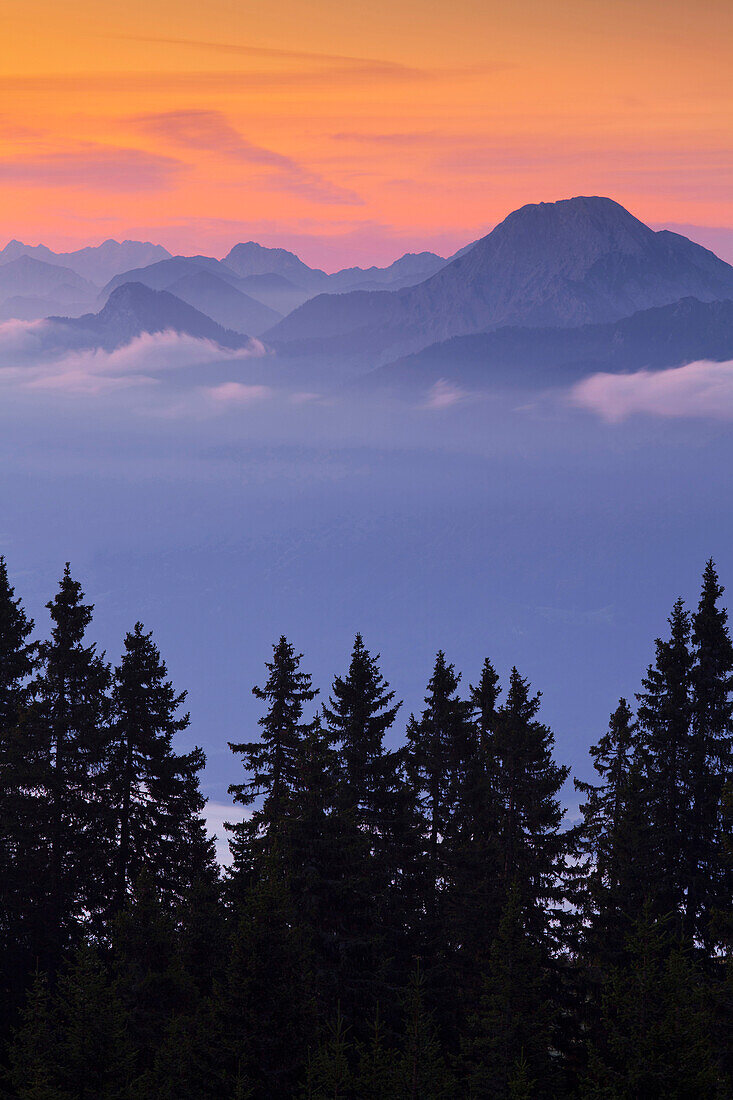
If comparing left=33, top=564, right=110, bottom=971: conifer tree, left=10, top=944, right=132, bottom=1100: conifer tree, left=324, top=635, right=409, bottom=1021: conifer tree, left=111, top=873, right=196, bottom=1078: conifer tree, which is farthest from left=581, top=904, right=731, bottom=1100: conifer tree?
left=33, top=564, right=110, bottom=971: conifer tree

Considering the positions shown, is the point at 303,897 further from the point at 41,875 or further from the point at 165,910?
the point at 41,875

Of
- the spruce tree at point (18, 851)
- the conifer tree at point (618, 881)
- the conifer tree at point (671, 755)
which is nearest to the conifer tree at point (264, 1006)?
the spruce tree at point (18, 851)

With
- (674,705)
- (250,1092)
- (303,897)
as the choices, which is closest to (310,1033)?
(250,1092)

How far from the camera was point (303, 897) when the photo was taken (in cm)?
2419

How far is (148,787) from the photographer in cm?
3114

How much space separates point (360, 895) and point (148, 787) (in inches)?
354

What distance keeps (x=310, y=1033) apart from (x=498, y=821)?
37.0 ft

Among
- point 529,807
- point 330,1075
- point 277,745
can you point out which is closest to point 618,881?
point 529,807

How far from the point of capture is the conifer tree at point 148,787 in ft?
99.8

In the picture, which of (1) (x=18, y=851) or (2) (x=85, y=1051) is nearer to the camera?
(2) (x=85, y=1051)

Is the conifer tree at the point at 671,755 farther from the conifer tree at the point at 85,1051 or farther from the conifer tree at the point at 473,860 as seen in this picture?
the conifer tree at the point at 85,1051

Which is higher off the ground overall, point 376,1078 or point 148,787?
point 148,787

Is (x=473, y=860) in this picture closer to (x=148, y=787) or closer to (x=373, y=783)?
(x=373, y=783)

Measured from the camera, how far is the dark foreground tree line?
20219 millimetres
